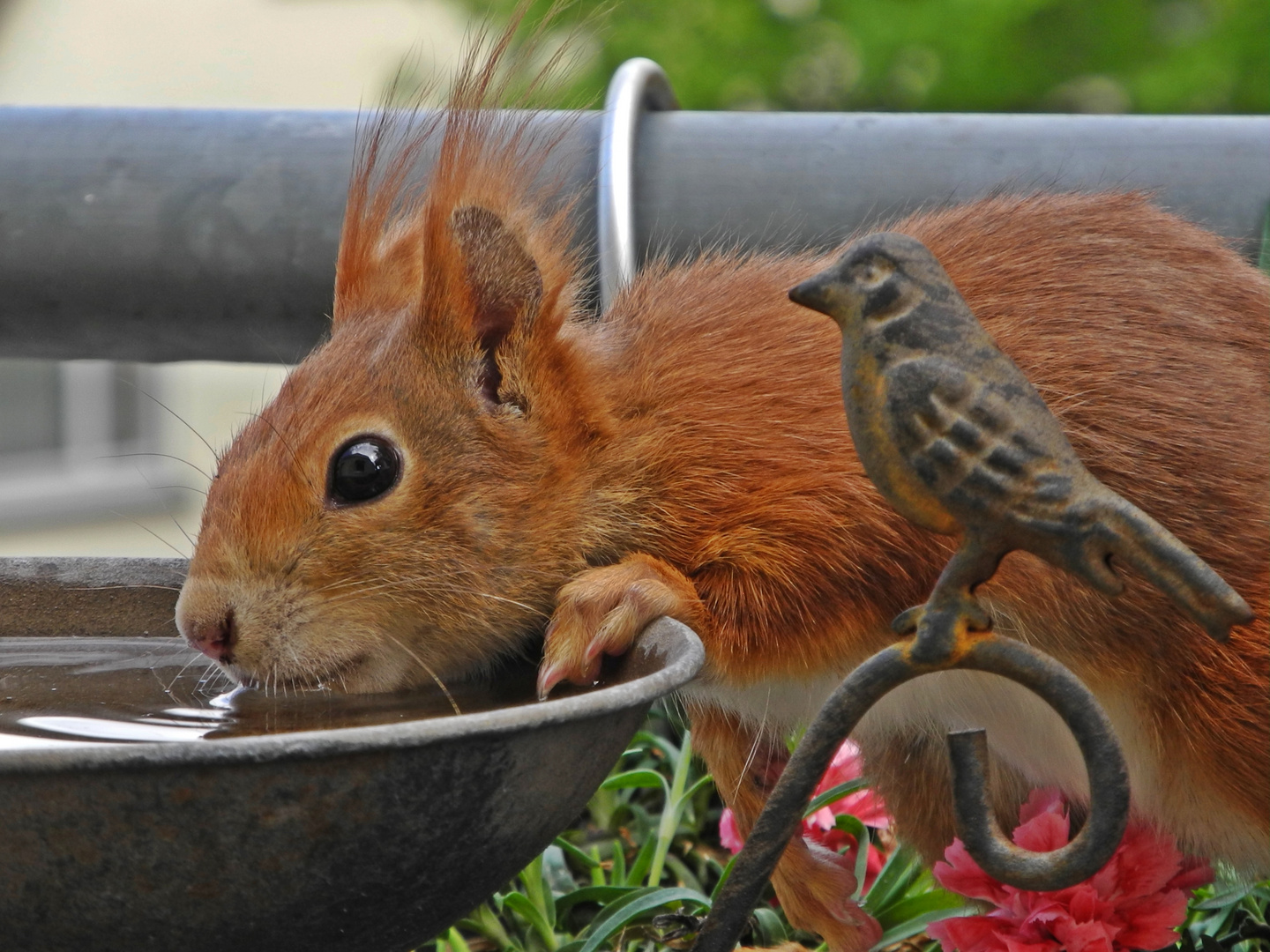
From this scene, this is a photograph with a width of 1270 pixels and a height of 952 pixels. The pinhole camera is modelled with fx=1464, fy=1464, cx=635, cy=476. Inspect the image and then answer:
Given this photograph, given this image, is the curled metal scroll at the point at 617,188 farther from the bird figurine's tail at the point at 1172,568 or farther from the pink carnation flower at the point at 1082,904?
the bird figurine's tail at the point at 1172,568

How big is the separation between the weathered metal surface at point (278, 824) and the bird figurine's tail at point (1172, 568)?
0.28 m

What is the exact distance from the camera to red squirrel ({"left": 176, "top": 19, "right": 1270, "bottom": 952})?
124 centimetres

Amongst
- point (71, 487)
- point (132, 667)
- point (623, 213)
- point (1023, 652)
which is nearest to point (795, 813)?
point (1023, 652)

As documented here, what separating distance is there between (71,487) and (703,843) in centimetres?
688

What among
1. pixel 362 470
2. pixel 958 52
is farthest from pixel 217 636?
pixel 958 52

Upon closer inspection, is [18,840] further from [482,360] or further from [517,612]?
[482,360]

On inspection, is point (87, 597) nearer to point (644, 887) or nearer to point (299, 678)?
point (299, 678)

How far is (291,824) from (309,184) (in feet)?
3.67

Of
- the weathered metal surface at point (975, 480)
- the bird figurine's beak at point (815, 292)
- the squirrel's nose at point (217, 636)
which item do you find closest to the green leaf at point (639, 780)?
the squirrel's nose at point (217, 636)

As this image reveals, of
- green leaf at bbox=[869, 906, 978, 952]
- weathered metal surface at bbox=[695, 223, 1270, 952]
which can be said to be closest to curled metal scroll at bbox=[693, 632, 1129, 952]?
weathered metal surface at bbox=[695, 223, 1270, 952]

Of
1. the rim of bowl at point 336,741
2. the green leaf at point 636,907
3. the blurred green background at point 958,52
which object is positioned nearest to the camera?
the rim of bowl at point 336,741

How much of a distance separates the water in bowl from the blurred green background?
571 cm

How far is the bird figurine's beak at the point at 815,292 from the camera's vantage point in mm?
856

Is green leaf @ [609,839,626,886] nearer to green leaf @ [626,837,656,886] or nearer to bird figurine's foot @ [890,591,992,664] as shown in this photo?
green leaf @ [626,837,656,886]
